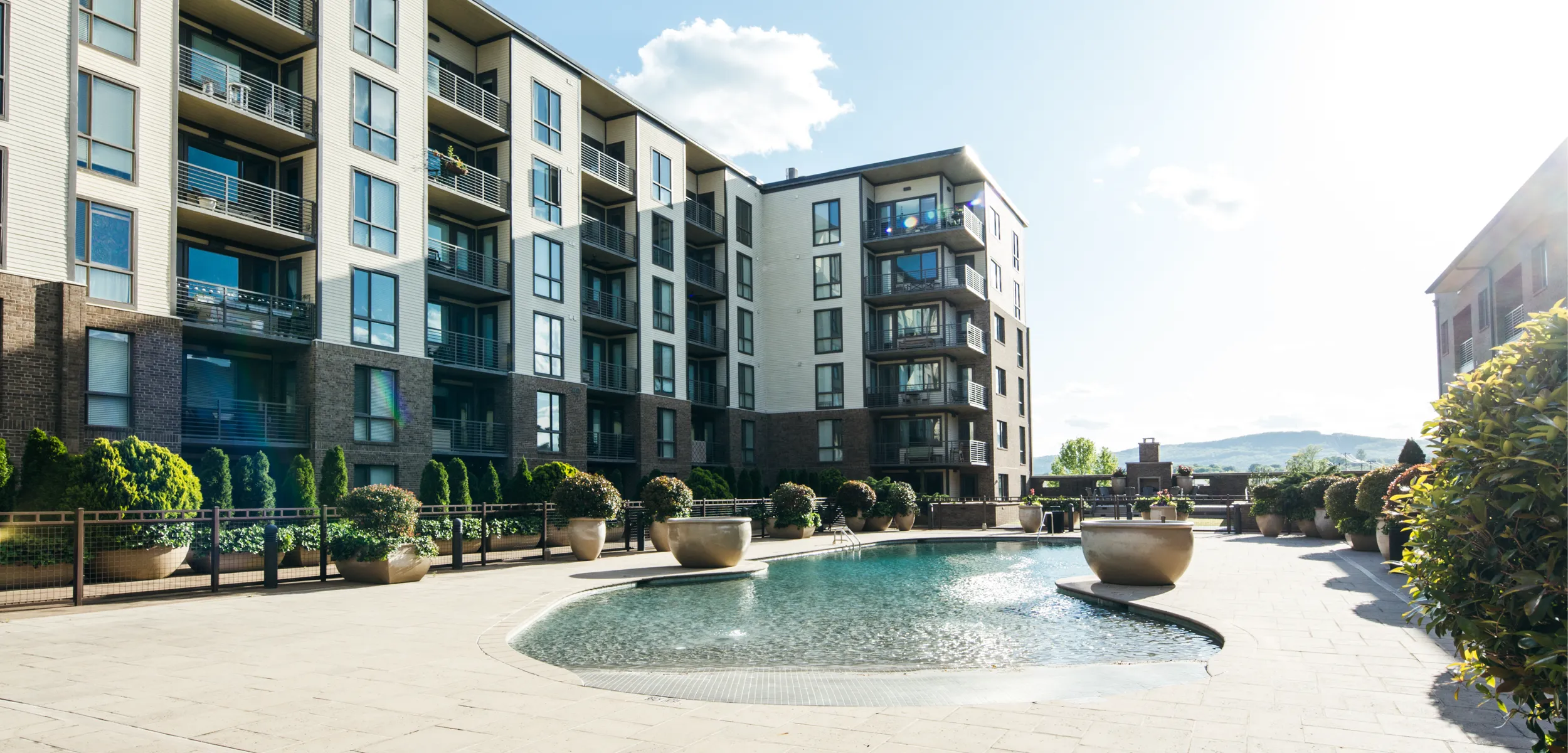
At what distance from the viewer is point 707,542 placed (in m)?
17.4

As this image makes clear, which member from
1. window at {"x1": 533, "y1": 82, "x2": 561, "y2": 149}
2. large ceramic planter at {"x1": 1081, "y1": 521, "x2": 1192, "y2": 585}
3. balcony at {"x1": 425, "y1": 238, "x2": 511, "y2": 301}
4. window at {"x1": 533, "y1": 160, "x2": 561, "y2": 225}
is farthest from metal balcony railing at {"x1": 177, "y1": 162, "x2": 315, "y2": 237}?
large ceramic planter at {"x1": 1081, "y1": 521, "x2": 1192, "y2": 585}

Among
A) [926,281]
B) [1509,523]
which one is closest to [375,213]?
[926,281]

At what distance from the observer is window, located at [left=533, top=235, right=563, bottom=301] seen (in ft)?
101

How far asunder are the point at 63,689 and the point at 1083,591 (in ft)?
37.6

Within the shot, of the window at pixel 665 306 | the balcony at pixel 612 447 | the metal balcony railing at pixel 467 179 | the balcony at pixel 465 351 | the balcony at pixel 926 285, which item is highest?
the metal balcony railing at pixel 467 179

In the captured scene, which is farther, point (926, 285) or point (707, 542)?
point (926, 285)

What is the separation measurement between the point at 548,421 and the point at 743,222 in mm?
16147

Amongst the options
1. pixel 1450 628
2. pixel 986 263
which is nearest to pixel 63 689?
pixel 1450 628

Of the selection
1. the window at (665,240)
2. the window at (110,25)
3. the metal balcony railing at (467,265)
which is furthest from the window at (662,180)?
the window at (110,25)

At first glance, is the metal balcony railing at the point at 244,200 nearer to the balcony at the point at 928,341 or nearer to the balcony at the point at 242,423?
the balcony at the point at 242,423

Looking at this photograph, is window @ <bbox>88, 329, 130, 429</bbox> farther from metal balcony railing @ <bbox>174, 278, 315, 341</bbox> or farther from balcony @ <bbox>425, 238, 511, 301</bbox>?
balcony @ <bbox>425, 238, 511, 301</bbox>

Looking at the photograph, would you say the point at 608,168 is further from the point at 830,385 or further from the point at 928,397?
the point at 928,397

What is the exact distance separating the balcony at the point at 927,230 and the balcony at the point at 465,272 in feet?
58.2

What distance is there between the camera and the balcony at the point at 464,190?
2769 cm
